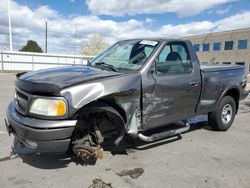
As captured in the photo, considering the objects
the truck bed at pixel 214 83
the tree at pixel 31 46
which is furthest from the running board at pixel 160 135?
the tree at pixel 31 46

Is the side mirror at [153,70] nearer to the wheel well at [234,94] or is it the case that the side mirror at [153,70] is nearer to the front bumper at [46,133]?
the front bumper at [46,133]

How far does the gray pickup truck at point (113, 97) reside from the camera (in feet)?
10.5

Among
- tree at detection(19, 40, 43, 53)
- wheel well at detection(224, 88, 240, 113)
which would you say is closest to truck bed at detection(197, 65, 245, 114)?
wheel well at detection(224, 88, 240, 113)

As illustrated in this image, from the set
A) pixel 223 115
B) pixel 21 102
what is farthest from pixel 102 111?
pixel 223 115

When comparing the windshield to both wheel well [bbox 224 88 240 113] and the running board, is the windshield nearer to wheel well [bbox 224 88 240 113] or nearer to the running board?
the running board

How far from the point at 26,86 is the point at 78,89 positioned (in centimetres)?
75

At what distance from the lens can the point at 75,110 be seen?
3197 mm

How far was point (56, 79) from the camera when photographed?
3.42m

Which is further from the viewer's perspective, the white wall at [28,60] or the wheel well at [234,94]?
the white wall at [28,60]

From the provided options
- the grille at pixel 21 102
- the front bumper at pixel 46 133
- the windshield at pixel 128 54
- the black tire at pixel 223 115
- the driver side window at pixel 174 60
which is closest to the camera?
the front bumper at pixel 46 133

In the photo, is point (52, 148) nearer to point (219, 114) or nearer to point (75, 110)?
point (75, 110)

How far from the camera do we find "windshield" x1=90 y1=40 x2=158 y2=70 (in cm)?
416

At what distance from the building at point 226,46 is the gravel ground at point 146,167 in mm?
40088

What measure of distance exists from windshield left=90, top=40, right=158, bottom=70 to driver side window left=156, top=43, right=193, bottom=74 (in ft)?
0.81
